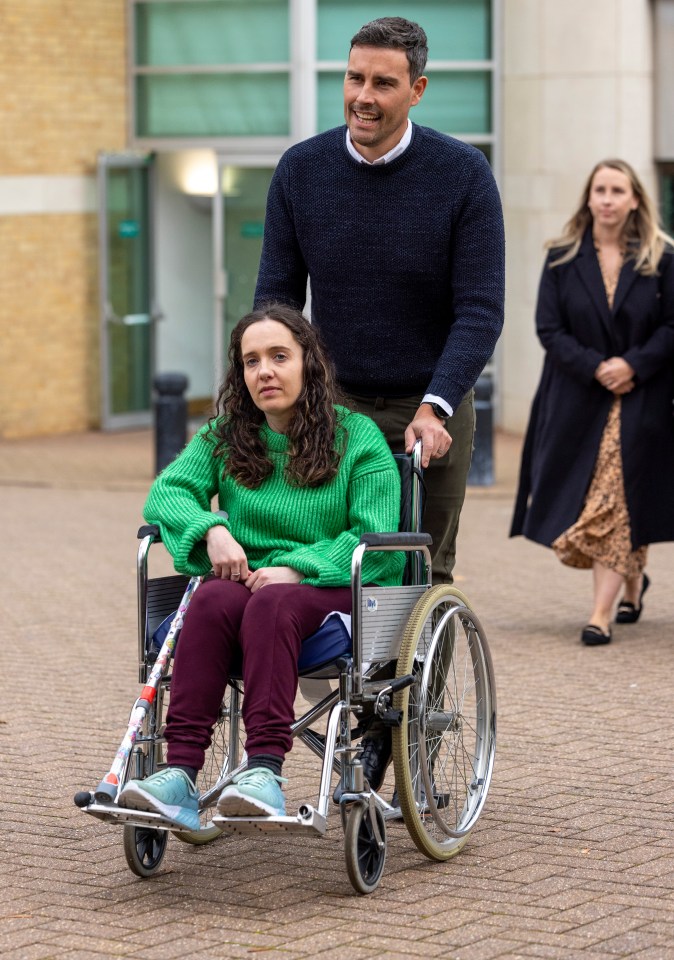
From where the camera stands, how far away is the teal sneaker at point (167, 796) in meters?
4.38

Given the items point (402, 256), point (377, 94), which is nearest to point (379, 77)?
point (377, 94)

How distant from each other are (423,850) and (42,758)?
1744 millimetres

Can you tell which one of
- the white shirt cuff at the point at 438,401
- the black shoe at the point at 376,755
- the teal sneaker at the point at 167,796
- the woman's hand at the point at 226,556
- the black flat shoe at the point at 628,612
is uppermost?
the white shirt cuff at the point at 438,401

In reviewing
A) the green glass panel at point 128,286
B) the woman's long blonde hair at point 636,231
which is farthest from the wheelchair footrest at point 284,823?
the green glass panel at point 128,286

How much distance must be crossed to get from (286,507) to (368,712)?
58cm

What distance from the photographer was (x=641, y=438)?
8336 millimetres

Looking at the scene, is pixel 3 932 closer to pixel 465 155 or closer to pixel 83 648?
pixel 465 155

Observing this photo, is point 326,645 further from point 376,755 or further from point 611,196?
point 611,196

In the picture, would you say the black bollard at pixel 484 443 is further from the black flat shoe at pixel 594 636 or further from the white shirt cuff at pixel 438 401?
the white shirt cuff at pixel 438 401

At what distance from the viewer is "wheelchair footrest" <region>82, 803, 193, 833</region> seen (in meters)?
4.38

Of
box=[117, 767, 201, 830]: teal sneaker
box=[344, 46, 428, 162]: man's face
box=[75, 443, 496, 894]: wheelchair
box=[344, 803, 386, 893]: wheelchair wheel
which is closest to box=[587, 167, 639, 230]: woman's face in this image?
box=[344, 46, 428, 162]: man's face

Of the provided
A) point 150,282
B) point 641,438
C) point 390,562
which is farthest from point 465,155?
point 150,282

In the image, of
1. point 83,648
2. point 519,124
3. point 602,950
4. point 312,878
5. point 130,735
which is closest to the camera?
point 602,950

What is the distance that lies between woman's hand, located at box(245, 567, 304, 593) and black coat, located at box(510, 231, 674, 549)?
370 cm
